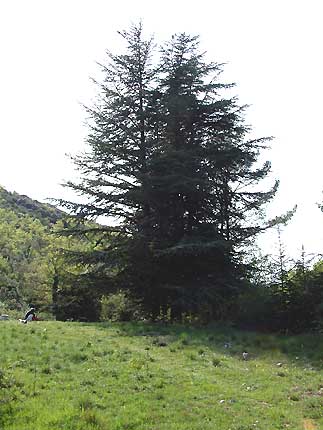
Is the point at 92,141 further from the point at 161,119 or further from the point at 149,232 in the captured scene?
the point at 149,232

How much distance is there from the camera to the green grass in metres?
8.43

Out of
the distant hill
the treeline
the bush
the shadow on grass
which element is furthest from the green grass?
the distant hill

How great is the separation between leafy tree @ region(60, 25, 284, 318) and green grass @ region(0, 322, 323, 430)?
6.67 m

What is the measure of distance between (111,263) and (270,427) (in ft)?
51.2

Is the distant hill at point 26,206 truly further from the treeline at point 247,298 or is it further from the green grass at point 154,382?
the green grass at point 154,382

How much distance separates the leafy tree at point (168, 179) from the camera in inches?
896

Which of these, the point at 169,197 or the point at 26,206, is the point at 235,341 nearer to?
the point at 169,197

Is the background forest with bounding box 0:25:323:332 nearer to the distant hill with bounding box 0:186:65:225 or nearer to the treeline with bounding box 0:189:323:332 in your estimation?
the treeline with bounding box 0:189:323:332

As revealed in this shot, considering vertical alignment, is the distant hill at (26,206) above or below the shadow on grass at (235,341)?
above

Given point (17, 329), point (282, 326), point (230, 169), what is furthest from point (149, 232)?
point (17, 329)

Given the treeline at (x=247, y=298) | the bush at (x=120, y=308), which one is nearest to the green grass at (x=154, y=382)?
the treeline at (x=247, y=298)

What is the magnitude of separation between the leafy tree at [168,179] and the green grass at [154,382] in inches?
263

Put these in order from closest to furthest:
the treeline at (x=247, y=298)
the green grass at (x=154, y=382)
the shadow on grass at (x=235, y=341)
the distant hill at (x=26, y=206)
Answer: the green grass at (x=154, y=382) < the shadow on grass at (x=235, y=341) < the treeline at (x=247, y=298) < the distant hill at (x=26, y=206)

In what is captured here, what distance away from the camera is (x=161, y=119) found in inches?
958
